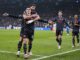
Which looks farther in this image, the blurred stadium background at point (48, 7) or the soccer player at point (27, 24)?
the blurred stadium background at point (48, 7)

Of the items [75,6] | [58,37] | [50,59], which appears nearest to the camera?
[50,59]

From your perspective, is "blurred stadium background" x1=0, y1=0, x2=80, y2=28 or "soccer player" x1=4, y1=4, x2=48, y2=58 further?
"blurred stadium background" x1=0, y1=0, x2=80, y2=28

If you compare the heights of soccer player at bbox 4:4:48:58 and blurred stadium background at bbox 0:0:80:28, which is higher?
blurred stadium background at bbox 0:0:80:28

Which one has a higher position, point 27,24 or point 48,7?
point 48,7

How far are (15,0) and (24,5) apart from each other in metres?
2.68

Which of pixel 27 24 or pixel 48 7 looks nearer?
pixel 27 24

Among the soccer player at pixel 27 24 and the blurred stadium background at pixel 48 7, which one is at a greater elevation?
the blurred stadium background at pixel 48 7

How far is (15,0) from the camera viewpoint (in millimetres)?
73188

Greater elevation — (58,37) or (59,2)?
(59,2)

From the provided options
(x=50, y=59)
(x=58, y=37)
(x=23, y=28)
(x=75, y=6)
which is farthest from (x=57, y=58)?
(x=75, y=6)

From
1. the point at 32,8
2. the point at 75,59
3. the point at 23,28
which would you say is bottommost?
the point at 75,59

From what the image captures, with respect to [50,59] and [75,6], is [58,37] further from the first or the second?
[75,6]

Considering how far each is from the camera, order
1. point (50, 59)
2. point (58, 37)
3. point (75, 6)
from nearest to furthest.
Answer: point (50, 59) → point (58, 37) → point (75, 6)

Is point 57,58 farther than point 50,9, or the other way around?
point 50,9
